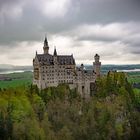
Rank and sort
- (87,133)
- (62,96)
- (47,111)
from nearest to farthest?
1. (87,133)
2. (47,111)
3. (62,96)

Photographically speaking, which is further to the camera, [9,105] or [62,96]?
[62,96]

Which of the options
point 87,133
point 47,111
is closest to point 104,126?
point 87,133

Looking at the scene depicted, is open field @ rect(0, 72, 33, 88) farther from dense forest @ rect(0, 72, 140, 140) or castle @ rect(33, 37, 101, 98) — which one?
dense forest @ rect(0, 72, 140, 140)

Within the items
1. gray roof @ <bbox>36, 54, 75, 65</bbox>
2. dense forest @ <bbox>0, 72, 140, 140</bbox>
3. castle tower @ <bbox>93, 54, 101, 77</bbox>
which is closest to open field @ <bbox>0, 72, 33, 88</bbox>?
gray roof @ <bbox>36, 54, 75, 65</bbox>

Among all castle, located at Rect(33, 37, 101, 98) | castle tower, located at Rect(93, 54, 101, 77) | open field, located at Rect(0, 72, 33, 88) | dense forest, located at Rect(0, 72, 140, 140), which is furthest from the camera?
open field, located at Rect(0, 72, 33, 88)

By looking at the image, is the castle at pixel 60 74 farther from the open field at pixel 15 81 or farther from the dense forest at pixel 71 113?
the open field at pixel 15 81

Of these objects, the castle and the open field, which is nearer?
the castle

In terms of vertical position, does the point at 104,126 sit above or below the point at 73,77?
below

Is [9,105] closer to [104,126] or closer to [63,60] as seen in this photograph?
[104,126]
